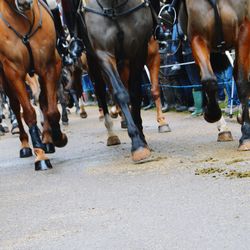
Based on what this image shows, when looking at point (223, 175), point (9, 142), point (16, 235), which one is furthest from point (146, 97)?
point (16, 235)

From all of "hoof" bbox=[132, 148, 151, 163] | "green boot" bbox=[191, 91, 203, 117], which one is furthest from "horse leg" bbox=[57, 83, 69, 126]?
"hoof" bbox=[132, 148, 151, 163]

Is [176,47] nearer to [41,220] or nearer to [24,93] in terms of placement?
[24,93]

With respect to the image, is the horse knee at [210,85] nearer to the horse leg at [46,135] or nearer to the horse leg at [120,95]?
the horse leg at [120,95]

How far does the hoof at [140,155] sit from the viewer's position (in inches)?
338

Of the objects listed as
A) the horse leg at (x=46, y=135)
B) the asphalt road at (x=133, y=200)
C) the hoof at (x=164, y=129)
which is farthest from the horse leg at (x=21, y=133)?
the hoof at (x=164, y=129)

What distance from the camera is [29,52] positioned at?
9383 millimetres

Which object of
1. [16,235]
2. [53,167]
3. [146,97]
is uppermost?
[16,235]

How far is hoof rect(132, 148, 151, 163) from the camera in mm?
8586

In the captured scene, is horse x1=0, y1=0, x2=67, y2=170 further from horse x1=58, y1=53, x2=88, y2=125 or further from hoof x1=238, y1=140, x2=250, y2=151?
horse x1=58, y1=53, x2=88, y2=125

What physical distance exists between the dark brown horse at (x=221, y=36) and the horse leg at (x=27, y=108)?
214 centimetres

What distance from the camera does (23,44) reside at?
9.35 m

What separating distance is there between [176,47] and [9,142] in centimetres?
397

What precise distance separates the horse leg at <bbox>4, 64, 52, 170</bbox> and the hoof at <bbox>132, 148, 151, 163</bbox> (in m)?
1.42

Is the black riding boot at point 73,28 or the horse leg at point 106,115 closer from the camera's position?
the black riding boot at point 73,28
